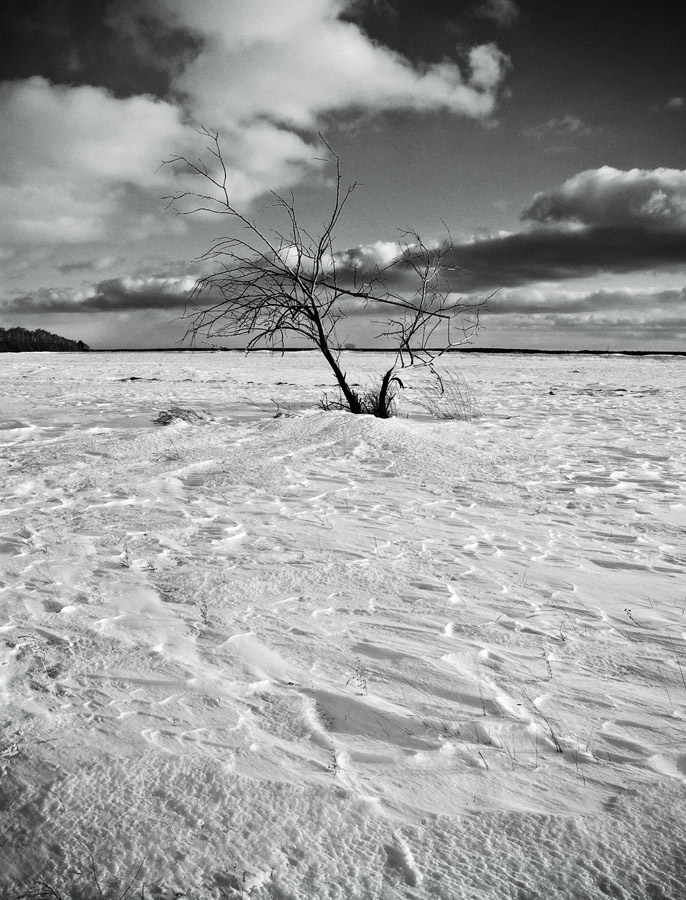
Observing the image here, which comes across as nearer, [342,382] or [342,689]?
[342,689]

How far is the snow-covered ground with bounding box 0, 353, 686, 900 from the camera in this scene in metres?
1.55

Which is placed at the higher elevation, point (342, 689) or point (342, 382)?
point (342, 382)

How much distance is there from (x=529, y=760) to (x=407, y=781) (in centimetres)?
40

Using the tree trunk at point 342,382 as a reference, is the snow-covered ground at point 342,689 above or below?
below

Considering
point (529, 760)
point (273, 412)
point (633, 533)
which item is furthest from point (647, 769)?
point (273, 412)

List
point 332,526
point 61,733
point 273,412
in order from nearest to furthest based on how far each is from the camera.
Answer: point 61,733 < point 332,526 < point 273,412

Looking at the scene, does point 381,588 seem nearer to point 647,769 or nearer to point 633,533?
point 647,769

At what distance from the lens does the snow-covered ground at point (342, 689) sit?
1.55 metres

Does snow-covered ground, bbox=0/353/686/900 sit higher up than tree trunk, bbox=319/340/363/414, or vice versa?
tree trunk, bbox=319/340/363/414

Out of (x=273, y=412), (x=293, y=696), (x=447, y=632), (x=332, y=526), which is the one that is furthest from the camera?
(x=273, y=412)

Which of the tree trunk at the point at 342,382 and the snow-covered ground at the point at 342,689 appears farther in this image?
the tree trunk at the point at 342,382

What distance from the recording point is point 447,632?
8.96 feet

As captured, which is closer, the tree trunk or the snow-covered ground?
the snow-covered ground

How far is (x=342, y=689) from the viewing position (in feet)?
7.45
